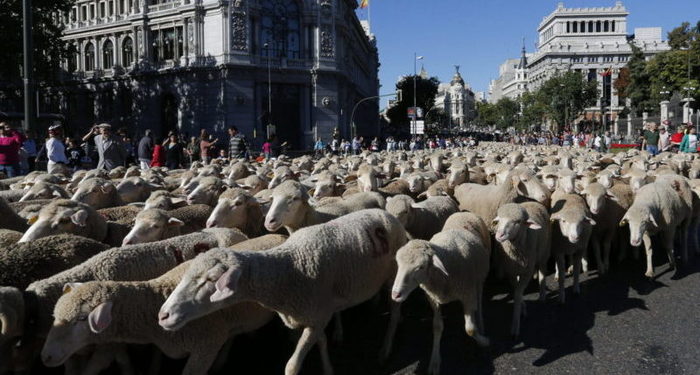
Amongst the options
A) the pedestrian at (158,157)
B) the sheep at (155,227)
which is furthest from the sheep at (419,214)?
the pedestrian at (158,157)

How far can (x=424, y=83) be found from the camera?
81688mm

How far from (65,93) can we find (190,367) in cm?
5434

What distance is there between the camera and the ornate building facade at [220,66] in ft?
132

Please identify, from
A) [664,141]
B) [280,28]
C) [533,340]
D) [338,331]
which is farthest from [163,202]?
[280,28]

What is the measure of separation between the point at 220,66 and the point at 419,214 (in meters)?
35.5

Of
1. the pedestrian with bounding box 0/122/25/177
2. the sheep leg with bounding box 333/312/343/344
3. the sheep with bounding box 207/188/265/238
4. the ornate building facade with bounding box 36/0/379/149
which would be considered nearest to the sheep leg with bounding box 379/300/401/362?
the sheep leg with bounding box 333/312/343/344

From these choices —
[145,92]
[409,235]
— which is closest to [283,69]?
[145,92]

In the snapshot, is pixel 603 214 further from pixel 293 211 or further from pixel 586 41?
pixel 586 41

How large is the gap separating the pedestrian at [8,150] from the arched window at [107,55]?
39.8 meters

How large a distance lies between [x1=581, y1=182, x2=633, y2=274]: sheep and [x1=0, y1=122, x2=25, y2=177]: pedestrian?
10449 mm

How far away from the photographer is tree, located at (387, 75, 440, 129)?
3155 inches

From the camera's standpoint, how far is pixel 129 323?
383 cm

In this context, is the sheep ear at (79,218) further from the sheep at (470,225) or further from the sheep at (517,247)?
the sheep at (517,247)

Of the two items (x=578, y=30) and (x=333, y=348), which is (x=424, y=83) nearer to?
(x=578, y=30)
